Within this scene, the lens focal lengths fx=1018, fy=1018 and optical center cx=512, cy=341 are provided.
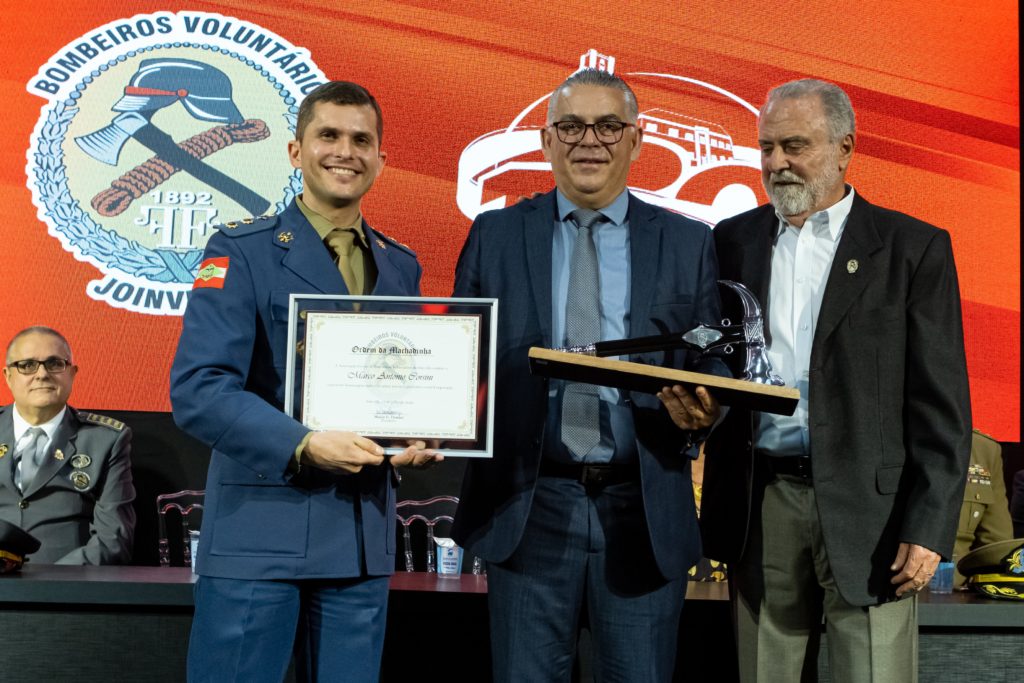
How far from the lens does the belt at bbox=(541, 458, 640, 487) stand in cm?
194

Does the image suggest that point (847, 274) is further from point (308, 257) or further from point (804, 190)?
point (308, 257)

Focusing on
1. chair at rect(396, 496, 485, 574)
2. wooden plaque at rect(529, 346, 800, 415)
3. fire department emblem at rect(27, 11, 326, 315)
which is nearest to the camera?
wooden plaque at rect(529, 346, 800, 415)

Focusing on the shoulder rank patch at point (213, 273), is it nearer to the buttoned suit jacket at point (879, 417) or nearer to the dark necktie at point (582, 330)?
the dark necktie at point (582, 330)

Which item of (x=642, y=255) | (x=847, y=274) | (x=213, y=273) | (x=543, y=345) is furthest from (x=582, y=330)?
(x=213, y=273)

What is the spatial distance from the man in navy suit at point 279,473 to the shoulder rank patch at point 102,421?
208 centimetres

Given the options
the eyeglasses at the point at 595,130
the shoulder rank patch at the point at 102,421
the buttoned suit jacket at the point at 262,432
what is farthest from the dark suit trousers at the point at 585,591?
the shoulder rank patch at the point at 102,421

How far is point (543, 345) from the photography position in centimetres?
199

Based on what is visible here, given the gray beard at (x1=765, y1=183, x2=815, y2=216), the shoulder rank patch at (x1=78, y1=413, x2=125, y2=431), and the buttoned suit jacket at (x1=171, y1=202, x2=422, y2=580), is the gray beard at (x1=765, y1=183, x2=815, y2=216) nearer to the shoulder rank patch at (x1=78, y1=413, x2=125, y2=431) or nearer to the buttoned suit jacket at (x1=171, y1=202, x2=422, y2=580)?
the buttoned suit jacket at (x1=171, y1=202, x2=422, y2=580)

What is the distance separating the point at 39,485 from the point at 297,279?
2.33m

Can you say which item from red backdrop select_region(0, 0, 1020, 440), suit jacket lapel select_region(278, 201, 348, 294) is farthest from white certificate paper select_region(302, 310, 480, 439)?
red backdrop select_region(0, 0, 1020, 440)

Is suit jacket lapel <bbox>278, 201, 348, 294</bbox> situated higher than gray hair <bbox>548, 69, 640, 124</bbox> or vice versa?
gray hair <bbox>548, 69, 640, 124</bbox>

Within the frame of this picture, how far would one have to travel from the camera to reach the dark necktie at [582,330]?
6.42 ft

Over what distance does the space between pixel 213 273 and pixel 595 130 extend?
809 mm

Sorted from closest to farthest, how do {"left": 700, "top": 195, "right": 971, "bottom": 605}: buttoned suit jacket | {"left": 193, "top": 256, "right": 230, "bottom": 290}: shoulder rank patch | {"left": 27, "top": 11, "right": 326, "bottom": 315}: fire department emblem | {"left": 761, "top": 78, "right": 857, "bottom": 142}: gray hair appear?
1. {"left": 193, "top": 256, "right": 230, "bottom": 290}: shoulder rank patch
2. {"left": 700, "top": 195, "right": 971, "bottom": 605}: buttoned suit jacket
3. {"left": 761, "top": 78, "right": 857, "bottom": 142}: gray hair
4. {"left": 27, "top": 11, "right": 326, "bottom": 315}: fire department emblem
